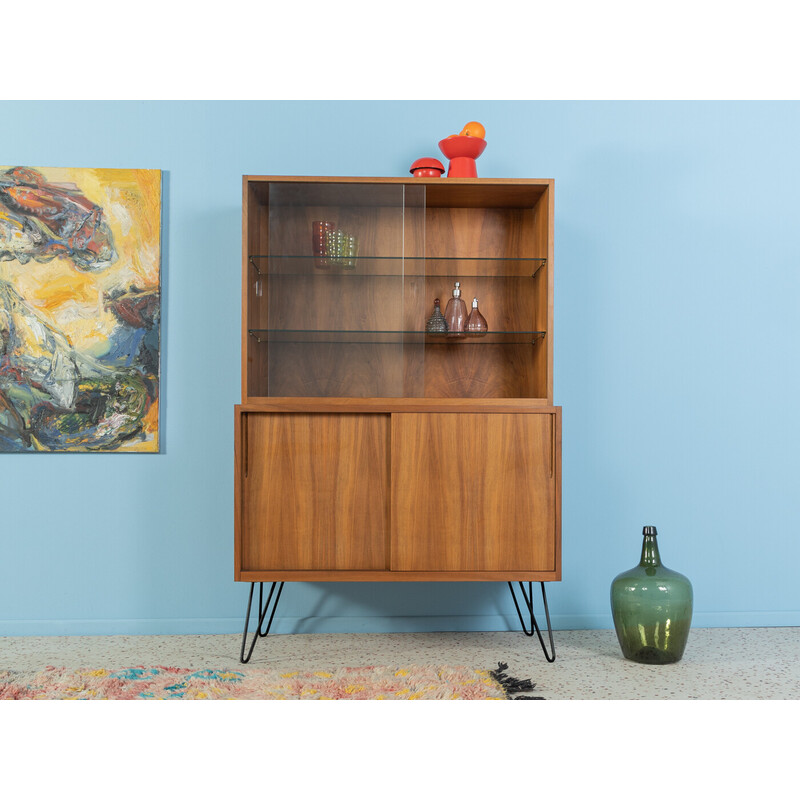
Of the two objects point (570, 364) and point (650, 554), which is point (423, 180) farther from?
point (650, 554)

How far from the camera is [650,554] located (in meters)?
2.56

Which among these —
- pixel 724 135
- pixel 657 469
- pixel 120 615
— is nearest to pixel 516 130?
pixel 724 135

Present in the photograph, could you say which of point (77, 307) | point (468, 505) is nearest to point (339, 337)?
point (468, 505)

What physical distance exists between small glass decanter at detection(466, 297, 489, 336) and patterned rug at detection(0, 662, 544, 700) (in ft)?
4.21

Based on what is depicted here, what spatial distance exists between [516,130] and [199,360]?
66.3 inches

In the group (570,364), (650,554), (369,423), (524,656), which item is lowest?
(524,656)

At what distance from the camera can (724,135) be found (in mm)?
2996

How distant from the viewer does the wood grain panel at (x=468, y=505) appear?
8.23 feet

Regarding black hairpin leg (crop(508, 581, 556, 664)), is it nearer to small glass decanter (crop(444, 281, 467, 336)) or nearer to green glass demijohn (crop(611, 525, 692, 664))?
green glass demijohn (crop(611, 525, 692, 664))

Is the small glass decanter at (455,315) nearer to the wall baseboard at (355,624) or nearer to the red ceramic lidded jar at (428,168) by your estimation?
the red ceramic lidded jar at (428,168)

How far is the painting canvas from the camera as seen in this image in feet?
9.42

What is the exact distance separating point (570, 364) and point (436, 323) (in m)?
0.64

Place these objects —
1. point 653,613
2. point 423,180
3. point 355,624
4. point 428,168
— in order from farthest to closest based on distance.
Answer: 1. point 355,624
2. point 428,168
3. point 423,180
4. point 653,613

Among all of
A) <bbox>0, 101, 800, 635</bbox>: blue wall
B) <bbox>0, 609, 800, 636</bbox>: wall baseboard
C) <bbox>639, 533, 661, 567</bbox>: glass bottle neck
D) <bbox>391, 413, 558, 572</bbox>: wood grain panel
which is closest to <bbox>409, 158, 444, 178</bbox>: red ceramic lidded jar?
<bbox>0, 101, 800, 635</bbox>: blue wall
